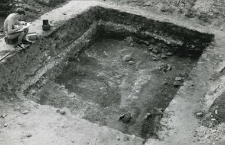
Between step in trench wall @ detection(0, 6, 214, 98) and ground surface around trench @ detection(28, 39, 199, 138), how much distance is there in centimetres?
38

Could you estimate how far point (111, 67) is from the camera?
9695 mm

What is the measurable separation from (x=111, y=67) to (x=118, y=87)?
102 cm

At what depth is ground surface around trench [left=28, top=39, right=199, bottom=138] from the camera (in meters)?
7.83

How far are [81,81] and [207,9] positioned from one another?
4.96 m

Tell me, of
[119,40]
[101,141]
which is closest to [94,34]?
[119,40]

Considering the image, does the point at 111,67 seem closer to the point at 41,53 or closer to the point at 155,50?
the point at 155,50

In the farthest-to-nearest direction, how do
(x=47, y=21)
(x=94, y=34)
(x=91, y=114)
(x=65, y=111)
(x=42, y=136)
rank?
(x=94, y=34), (x=47, y=21), (x=91, y=114), (x=65, y=111), (x=42, y=136)

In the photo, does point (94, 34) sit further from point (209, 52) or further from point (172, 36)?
point (209, 52)

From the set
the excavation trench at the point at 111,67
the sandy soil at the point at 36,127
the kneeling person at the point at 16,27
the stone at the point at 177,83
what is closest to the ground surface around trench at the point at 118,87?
the excavation trench at the point at 111,67

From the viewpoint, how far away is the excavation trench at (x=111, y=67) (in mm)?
7957

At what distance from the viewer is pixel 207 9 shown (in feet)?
34.5

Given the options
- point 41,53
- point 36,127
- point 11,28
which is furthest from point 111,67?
point 36,127

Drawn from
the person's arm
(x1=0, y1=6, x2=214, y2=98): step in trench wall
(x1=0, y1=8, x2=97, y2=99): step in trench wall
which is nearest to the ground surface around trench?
(x1=0, y1=6, x2=214, y2=98): step in trench wall

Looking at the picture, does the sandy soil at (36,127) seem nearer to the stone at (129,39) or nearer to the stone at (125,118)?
the stone at (125,118)
